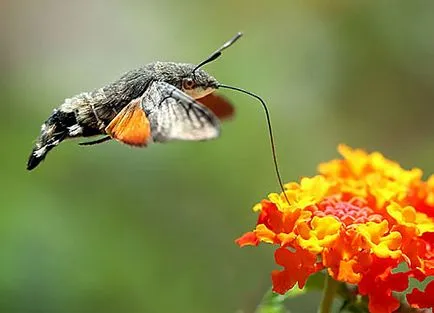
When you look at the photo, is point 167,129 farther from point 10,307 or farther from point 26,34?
point 26,34

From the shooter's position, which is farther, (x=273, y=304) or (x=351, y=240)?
(x=273, y=304)

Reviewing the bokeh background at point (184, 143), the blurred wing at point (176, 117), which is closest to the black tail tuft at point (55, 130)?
the blurred wing at point (176, 117)

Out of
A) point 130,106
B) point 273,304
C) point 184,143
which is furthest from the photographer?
point 184,143

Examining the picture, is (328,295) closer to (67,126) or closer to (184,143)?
(67,126)

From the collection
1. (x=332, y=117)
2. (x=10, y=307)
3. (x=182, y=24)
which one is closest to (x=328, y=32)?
(x=332, y=117)

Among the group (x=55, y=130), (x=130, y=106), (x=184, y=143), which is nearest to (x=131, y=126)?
(x=130, y=106)

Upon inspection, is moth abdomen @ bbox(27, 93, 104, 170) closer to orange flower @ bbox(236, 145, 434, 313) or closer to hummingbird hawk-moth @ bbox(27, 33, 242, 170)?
hummingbird hawk-moth @ bbox(27, 33, 242, 170)
